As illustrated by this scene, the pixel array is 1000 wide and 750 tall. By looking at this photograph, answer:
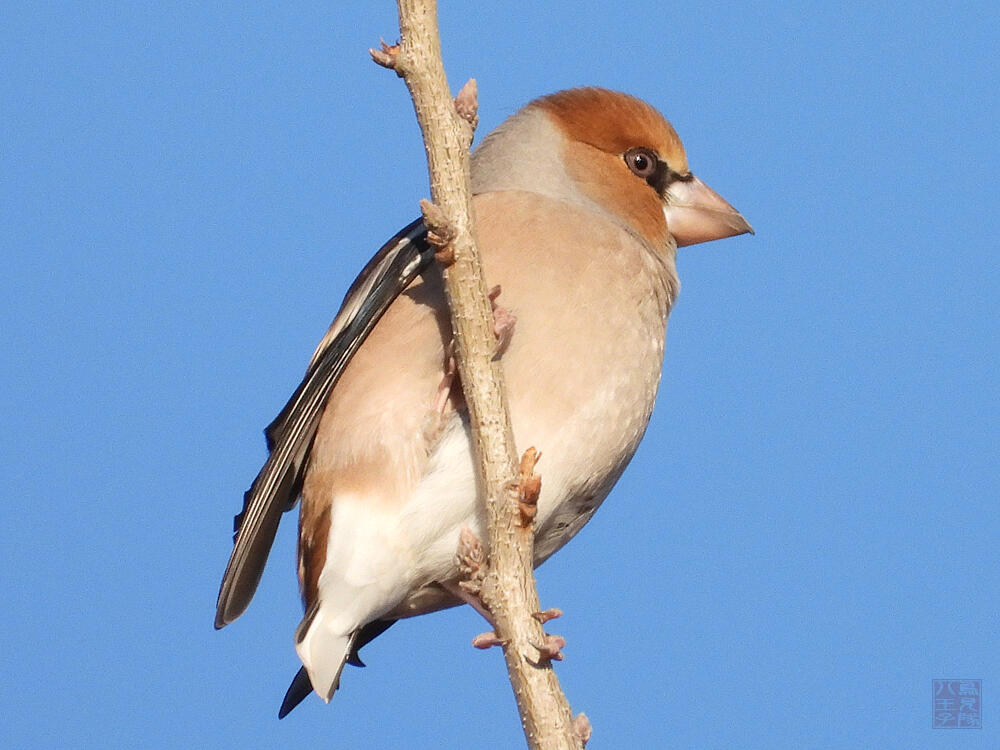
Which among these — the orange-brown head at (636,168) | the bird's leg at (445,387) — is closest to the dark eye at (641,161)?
the orange-brown head at (636,168)

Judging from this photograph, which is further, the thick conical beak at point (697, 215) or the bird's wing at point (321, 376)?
the thick conical beak at point (697, 215)

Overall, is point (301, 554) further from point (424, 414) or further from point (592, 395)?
point (592, 395)

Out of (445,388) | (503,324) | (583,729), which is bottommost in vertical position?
(583,729)

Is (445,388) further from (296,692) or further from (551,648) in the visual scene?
(296,692)

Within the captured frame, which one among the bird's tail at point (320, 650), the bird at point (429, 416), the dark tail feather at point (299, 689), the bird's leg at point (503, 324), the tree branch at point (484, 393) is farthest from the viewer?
the dark tail feather at point (299, 689)

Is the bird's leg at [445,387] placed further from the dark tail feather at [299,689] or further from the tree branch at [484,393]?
the dark tail feather at [299,689]

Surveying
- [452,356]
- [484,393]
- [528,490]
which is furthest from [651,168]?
[528,490]

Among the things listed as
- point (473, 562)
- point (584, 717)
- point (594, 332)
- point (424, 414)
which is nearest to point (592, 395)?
point (594, 332)

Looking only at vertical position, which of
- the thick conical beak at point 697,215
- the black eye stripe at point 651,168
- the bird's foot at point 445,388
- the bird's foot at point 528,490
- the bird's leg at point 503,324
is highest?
the black eye stripe at point 651,168

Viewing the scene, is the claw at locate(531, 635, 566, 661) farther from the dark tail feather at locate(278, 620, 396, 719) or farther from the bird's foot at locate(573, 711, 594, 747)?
the dark tail feather at locate(278, 620, 396, 719)
